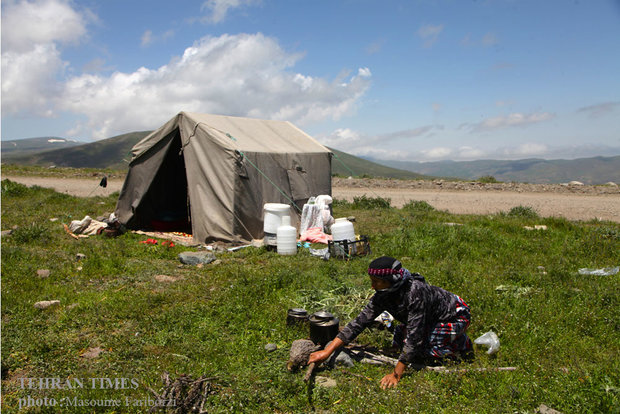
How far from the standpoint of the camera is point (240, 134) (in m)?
10.1

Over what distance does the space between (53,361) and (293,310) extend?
229 cm

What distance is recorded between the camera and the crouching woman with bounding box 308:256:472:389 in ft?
11.5

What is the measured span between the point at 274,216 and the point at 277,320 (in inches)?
153

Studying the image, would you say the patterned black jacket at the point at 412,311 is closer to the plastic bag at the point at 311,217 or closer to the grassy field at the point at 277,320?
the grassy field at the point at 277,320

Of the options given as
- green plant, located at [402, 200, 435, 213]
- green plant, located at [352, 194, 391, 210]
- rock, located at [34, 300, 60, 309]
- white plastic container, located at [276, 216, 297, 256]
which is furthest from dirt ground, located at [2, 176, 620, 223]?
rock, located at [34, 300, 60, 309]

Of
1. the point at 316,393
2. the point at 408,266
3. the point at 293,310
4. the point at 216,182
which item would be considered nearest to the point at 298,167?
the point at 216,182

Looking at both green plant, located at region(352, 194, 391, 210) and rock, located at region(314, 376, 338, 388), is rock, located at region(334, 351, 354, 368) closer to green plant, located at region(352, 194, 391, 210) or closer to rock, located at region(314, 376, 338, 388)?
rock, located at region(314, 376, 338, 388)

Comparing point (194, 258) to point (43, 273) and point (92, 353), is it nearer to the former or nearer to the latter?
point (43, 273)

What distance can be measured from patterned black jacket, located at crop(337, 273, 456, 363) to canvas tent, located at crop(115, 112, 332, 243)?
5429 mm

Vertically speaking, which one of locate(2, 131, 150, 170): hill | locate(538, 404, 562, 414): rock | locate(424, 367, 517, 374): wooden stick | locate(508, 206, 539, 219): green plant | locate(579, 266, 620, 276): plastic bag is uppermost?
locate(2, 131, 150, 170): hill

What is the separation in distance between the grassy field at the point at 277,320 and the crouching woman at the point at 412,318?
0.72 ft

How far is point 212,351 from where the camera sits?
4.04 meters

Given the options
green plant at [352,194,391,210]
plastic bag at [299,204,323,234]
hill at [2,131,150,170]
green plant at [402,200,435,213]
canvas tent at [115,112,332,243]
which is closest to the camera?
canvas tent at [115,112,332,243]

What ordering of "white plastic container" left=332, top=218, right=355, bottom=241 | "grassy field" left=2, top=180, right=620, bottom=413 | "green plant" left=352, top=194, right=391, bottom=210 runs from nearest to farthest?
"grassy field" left=2, top=180, right=620, bottom=413, "white plastic container" left=332, top=218, right=355, bottom=241, "green plant" left=352, top=194, right=391, bottom=210
